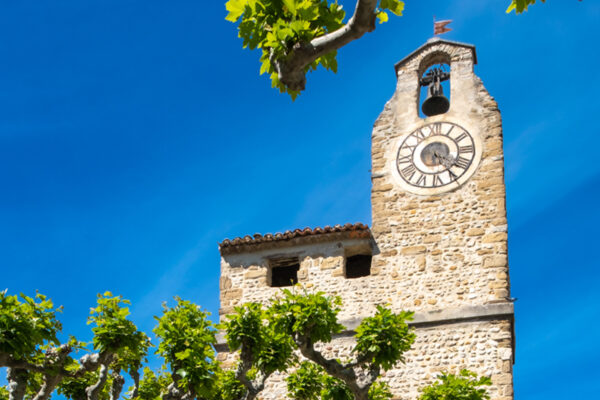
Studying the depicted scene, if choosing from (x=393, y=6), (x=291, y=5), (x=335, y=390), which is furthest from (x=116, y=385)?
(x=393, y=6)

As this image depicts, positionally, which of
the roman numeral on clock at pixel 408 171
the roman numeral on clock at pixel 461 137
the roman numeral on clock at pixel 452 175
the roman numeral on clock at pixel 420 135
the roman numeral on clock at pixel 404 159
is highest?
the roman numeral on clock at pixel 420 135

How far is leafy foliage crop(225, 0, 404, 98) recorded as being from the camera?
20.9 ft

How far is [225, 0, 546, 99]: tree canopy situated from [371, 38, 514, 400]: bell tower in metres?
10.5

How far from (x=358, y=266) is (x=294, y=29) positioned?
12.6 metres

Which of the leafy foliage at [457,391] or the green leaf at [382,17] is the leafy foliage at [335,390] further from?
the green leaf at [382,17]

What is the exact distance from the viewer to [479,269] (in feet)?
55.5

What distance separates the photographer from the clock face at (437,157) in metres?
18.1

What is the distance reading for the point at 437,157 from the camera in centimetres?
1848

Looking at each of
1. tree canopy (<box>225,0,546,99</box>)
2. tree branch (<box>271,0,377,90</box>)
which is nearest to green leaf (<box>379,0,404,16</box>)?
tree canopy (<box>225,0,546,99</box>)

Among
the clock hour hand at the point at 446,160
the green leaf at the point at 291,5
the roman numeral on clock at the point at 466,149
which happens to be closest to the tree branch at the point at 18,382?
the green leaf at the point at 291,5

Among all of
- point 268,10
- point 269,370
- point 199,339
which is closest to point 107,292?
point 199,339

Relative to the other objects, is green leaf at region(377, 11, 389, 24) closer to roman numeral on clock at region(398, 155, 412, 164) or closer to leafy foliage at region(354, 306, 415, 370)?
leafy foliage at region(354, 306, 415, 370)

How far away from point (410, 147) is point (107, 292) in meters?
7.71

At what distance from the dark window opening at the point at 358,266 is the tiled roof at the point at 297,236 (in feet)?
2.54
